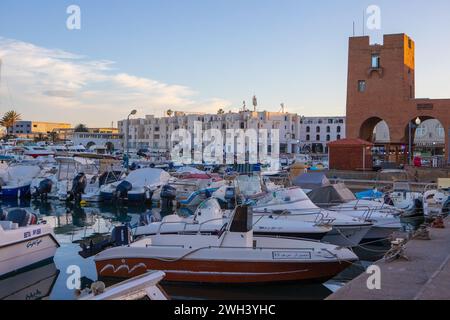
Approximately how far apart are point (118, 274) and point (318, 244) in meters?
5.39

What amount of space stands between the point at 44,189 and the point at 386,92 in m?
A: 34.7

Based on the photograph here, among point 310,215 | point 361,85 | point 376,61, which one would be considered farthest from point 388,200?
point 376,61

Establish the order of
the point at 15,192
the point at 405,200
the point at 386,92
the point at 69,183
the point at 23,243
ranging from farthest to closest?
the point at 386,92 → the point at 15,192 → the point at 69,183 → the point at 405,200 → the point at 23,243

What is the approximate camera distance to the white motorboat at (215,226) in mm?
16219

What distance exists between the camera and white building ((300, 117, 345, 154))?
11775 centimetres

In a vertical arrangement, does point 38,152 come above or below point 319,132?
below

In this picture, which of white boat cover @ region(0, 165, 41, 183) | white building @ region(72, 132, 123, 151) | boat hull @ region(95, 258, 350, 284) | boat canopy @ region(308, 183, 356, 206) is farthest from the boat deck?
white building @ region(72, 132, 123, 151)

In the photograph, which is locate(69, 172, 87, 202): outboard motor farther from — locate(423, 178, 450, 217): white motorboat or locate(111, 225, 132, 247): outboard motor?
locate(423, 178, 450, 217): white motorboat

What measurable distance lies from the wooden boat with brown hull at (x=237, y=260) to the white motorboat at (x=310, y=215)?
3.66 metres

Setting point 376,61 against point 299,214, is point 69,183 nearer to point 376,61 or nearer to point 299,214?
point 299,214

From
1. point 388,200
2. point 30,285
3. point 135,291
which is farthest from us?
point 388,200

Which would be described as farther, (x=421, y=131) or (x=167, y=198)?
(x=421, y=131)

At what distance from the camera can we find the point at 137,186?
114 feet
